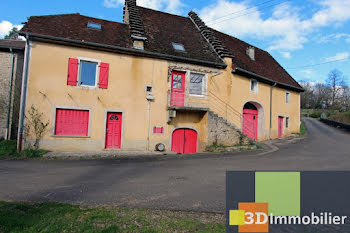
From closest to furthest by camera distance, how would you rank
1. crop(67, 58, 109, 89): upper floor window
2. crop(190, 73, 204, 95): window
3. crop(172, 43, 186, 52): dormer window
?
crop(67, 58, 109, 89): upper floor window
crop(190, 73, 204, 95): window
crop(172, 43, 186, 52): dormer window

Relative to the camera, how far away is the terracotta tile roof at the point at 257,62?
698 inches

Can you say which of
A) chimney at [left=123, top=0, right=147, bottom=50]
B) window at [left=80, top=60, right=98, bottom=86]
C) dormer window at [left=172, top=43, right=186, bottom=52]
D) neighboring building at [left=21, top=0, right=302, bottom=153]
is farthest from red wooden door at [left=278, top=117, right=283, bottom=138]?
window at [left=80, top=60, right=98, bottom=86]

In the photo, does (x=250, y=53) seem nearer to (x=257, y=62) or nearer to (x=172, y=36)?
(x=257, y=62)

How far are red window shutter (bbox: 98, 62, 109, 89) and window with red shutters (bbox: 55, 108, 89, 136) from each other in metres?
1.62

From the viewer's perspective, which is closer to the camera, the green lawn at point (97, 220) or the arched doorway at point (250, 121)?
the green lawn at point (97, 220)

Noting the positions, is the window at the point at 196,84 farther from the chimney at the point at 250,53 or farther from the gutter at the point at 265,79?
the chimney at the point at 250,53

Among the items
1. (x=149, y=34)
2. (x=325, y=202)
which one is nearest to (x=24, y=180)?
(x=325, y=202)

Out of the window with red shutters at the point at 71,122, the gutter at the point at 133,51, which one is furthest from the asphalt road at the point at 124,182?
the gutter at the point at 133,51

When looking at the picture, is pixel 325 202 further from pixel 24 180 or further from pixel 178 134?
pixel 178 134

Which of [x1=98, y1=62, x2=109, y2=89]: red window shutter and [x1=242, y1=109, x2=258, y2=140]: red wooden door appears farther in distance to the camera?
[x1=242, y1=109, x2=258, y2=140]: red wooden door

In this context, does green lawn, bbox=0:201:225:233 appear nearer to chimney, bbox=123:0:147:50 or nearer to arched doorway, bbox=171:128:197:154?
arched doorway, bbox=171:128:197:154

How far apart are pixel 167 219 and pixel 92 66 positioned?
A: 34.9 ft

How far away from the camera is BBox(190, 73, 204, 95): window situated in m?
14.6

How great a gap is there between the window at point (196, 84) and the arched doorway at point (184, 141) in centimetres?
245
